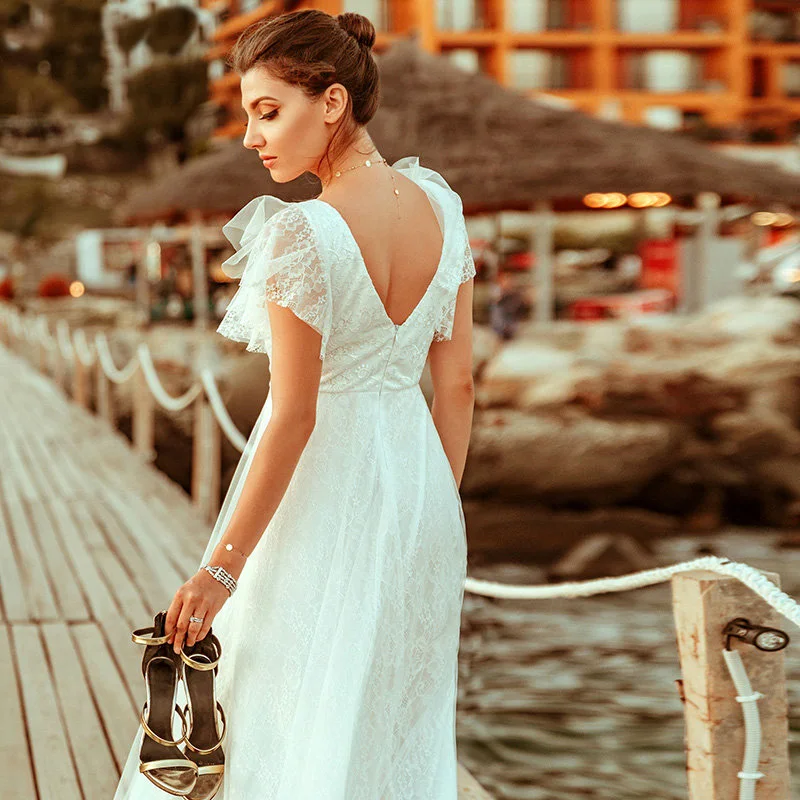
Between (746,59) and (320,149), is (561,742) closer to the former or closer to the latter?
(320,149)

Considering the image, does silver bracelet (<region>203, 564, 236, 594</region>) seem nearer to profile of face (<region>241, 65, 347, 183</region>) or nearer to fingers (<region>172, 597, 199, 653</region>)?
fingers (<region>172, 597, 199, 653</region>)

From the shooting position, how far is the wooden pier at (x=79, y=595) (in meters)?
2.98

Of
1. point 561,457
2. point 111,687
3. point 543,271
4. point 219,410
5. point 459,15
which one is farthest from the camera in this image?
point 459,15

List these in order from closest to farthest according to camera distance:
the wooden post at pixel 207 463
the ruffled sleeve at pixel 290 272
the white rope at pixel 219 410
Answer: the ruffled sleeve at pixel 290 272, the white rope at pixel 219 410, the wooden post at pixel 207 463

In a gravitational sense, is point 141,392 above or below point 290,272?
below

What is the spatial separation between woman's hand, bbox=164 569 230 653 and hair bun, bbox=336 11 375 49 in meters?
0.77

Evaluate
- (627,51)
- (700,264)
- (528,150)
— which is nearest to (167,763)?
(528,150)

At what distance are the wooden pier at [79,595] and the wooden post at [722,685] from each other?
0.86 meters

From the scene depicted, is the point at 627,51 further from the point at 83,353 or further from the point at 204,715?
the point at 204,715

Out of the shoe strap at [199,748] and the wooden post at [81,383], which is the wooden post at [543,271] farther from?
the shoe strap at [199,748]

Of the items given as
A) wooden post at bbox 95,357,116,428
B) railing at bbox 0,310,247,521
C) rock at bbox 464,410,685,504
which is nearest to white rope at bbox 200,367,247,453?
railing at bbox 0,310,247,521

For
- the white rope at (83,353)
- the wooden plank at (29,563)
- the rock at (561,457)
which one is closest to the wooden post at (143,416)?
the wooden plank at (29,563)

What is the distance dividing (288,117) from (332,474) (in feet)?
1.63

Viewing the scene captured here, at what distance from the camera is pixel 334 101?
5.49 feet
